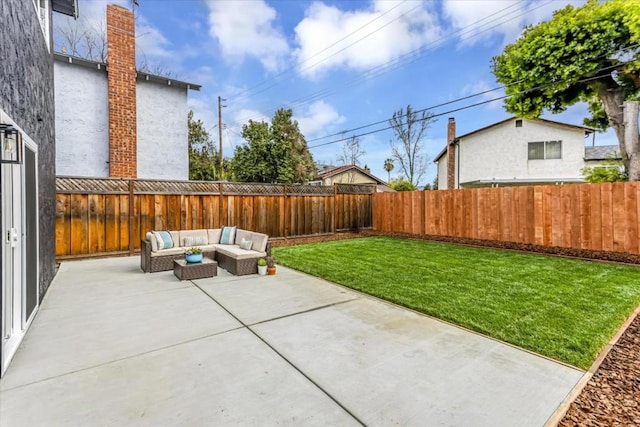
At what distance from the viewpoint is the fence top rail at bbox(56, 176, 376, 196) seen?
299 inches

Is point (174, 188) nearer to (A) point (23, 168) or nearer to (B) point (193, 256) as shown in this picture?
(B) point (193, 256)

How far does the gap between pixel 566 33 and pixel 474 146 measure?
1162 centimetres

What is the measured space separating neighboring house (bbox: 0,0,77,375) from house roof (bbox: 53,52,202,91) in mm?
4176

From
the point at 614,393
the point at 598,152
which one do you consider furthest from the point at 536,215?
the point at 598,152

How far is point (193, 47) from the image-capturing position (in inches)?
592

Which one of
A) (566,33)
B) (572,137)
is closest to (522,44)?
(566,33)

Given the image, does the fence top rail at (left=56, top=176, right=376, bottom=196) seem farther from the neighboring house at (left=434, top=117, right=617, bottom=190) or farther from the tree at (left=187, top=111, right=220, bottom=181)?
the tree at (left=187, top=111, right=220, bottom=181)

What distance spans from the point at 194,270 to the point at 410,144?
24.2 meters

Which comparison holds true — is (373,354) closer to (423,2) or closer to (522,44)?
(522,44)

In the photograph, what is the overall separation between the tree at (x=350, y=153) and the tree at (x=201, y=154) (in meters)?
12.3

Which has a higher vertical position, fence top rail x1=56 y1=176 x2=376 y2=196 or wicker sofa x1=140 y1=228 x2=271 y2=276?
fence top rail x1=56 y1=176 x2=376 y2=196

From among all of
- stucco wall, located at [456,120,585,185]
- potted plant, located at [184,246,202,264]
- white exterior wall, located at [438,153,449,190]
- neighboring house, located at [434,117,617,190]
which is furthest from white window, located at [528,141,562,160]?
potted plant, located at [184,246,202,264]

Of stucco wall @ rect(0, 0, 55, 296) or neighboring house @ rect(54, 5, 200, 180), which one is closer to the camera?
stucco wall @ rect(0, 0, 55, 296)

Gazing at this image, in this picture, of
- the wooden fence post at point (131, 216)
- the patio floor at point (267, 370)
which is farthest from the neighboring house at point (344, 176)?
the patio floor at point (267, 370)
